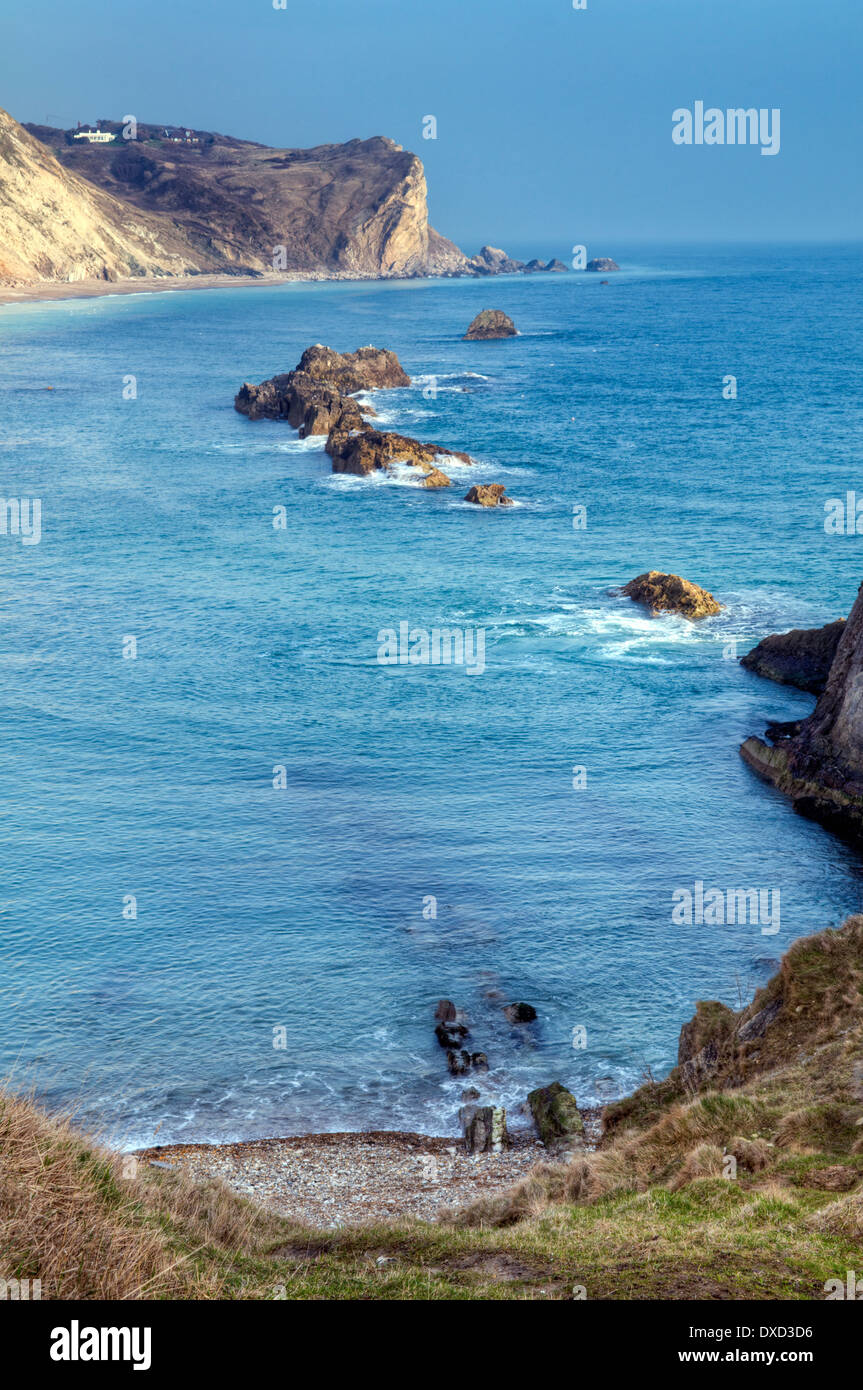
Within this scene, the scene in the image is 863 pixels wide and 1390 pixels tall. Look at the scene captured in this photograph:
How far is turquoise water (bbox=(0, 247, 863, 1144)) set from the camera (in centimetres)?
3012

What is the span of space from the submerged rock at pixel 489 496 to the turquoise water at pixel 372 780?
191 cm

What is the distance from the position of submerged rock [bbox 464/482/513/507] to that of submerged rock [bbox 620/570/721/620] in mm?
21641

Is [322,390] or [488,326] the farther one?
[488,326]

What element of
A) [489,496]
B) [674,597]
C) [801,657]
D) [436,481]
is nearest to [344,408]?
[436,481]

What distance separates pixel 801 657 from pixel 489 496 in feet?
114

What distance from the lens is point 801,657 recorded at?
→ 51.7 m

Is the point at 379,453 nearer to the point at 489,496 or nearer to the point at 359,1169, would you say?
the point at 489,496

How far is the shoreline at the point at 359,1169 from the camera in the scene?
2258 centimetres

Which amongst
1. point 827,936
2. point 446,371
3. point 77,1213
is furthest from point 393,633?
point 446,371

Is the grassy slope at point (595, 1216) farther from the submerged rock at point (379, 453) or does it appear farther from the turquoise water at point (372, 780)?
the submerged rock at point (379, 453)

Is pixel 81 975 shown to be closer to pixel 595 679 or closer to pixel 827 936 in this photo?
pixel 827 936

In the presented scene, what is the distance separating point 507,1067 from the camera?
28875 millimetres

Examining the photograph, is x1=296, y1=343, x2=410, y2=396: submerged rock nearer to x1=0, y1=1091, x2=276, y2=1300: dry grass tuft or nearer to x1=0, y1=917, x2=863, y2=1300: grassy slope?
x1=0, y1=917, x2=863, y2=1300: grassy slope

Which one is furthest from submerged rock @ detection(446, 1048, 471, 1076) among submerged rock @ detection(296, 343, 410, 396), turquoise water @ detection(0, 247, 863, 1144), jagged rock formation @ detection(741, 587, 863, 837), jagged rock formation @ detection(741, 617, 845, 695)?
submerged rock @ detection(296, 343, 410, 396)
